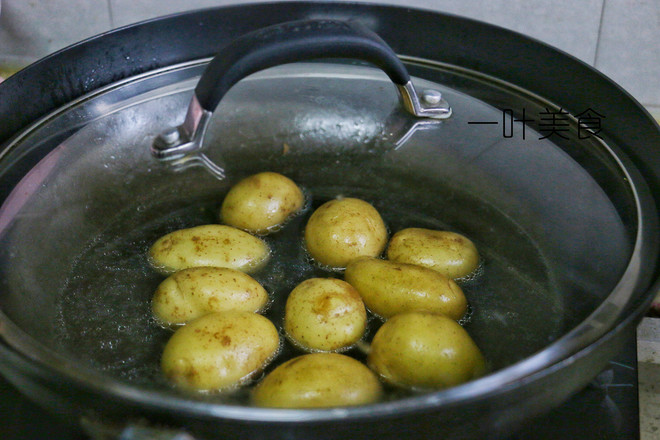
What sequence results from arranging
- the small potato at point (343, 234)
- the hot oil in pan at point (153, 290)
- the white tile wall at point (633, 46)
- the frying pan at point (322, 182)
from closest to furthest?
the frying pan at point (322, 182)
the hot oil in pan at point (153, 290)
the small potato at point (343, 234)
the white tile wall at point (633, 46)

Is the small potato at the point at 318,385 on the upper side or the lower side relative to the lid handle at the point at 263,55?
lower

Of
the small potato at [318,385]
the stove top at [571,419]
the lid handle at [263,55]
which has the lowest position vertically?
the stove top at [571,419]

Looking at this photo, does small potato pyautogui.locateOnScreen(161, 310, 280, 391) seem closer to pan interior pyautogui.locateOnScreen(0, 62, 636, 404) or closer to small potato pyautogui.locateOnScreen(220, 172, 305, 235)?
pan interior pyautogui.locateOnScreen(0, 62, 636, 404)

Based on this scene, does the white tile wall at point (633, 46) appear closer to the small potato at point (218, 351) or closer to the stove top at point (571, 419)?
the stove top at point (571, 419)

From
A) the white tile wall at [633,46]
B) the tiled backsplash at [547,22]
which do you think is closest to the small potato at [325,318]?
the tiled backsplash at [547,22]

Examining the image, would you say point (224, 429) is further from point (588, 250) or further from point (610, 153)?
point (610, 153)

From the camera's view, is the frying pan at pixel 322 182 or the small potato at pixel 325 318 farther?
the small potato at pixel 325 318

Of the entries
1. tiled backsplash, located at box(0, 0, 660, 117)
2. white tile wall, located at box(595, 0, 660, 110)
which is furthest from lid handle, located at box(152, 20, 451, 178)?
white tile wall, located at box(595, 0, 660, 110)
